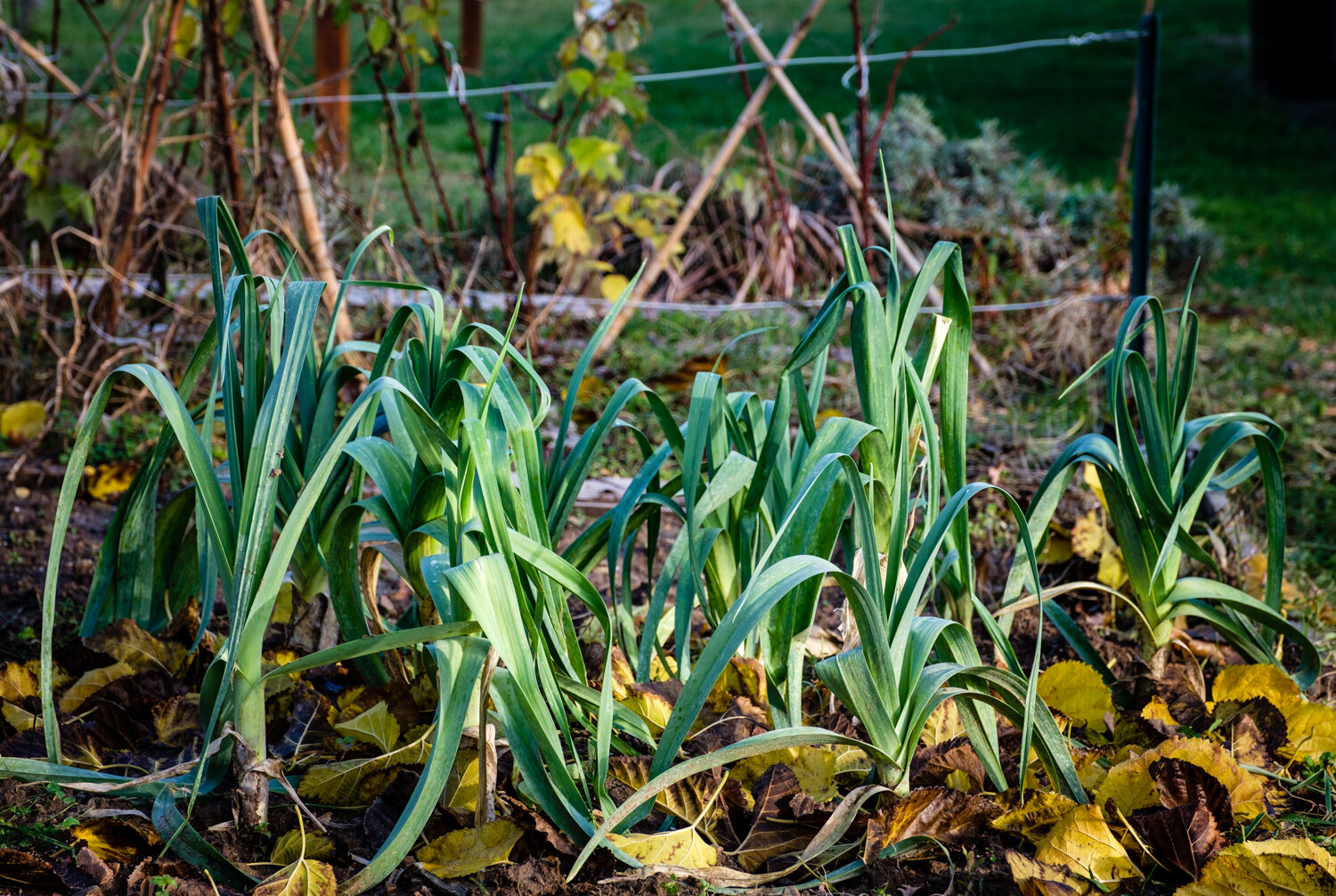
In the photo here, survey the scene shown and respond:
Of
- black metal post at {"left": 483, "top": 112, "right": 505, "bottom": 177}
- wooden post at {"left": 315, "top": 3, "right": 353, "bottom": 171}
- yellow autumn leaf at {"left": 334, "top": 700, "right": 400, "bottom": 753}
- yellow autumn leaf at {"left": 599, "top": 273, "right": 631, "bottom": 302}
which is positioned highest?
wooden post at {"left": 315, "top": 3, "right": 353, "bottom": 171}

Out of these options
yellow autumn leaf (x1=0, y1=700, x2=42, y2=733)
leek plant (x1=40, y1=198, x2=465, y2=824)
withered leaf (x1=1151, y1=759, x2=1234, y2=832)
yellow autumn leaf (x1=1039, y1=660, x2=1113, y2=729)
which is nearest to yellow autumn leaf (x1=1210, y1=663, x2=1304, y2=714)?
yellow autumn leaf (x1=1039, y1=660, x2=1113, y2=729)

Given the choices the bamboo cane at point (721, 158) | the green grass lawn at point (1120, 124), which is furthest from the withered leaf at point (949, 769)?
the bamboo cane at point (721, 158)

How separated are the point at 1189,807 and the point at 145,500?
130 centimetres

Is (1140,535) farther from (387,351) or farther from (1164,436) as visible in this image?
(387,351)

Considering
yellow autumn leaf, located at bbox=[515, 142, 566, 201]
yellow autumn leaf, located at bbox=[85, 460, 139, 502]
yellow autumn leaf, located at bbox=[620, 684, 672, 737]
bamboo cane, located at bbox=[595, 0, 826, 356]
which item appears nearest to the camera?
yellow autumn leaf, located at bbox=[620, 684, 672, 737]

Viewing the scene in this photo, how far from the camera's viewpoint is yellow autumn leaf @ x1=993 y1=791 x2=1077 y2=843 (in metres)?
1.17

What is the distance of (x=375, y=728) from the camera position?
1.28m

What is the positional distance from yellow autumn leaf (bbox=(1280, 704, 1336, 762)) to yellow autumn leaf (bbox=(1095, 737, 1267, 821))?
0.66 feet

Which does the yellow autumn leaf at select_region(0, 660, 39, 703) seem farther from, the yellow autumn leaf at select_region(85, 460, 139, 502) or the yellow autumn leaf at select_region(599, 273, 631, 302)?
the yellow autumn leaf at select_region(599, 273, 631, 302)

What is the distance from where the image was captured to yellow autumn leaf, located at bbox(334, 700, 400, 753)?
1.27 m

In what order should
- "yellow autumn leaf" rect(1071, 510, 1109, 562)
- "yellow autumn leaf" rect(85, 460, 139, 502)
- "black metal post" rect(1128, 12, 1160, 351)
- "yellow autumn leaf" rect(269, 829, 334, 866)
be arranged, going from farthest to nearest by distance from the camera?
"black metal post" rect(1128, 12, 1160, 351)
"yellow autumn leaf" rect(85, 460, 139, 502)
"yellow autumn leaf" rect(1071, 510, 1109, 562)
"yellow autumn leaf" rect(269, 829, 334, 866)

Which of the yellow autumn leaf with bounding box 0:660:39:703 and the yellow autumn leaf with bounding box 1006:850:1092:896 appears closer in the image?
the yellow autumn leaf with bounding box 1006:850:1092:896

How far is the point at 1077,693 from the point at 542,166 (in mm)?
2270

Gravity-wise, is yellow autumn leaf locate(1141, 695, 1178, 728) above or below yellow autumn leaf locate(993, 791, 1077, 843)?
below
